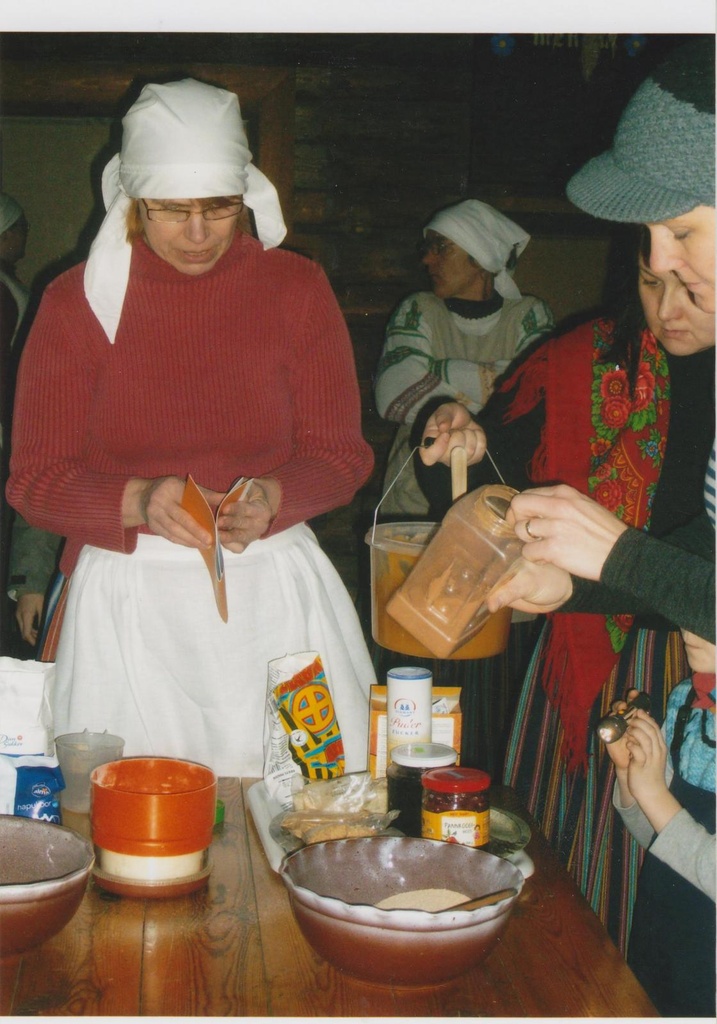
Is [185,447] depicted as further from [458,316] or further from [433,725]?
[458,316]

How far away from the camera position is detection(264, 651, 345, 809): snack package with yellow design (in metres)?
1.37

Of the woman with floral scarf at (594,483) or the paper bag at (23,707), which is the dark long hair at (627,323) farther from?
the paper bag at (23,707)

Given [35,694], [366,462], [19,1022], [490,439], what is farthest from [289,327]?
[19,1022]

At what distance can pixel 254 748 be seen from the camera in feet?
5.84

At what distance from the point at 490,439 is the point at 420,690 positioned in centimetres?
68

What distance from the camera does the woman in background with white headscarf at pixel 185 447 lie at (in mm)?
1751

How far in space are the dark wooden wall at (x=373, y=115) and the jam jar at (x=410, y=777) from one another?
2.42 meters

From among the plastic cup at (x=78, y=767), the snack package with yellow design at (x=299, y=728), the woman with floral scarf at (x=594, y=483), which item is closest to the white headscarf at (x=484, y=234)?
the woman with floral scarf at (x=594, y=483)

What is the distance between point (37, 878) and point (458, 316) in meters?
2.32

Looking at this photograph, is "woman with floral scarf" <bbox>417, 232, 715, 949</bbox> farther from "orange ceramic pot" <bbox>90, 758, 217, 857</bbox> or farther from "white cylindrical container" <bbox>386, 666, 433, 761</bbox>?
"orange ceramic pot" <bbox>90, 758, 217, 857</bbox>

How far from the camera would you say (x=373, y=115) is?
11.5 ft

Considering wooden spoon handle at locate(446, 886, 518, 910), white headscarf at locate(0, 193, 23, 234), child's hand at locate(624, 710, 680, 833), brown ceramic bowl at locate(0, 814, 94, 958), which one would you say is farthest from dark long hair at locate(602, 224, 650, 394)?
white headscarf at locate(0, 193, 23, 234)

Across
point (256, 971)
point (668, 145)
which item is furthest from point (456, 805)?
point (668, 145)

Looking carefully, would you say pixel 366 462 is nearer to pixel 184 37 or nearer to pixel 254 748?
pixel 254 748
